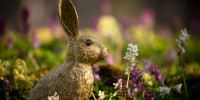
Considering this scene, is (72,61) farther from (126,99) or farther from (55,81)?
(126,99)

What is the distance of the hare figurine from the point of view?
5.42ft

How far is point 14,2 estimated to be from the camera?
32.5ft

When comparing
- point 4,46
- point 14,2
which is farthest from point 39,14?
point 4,46

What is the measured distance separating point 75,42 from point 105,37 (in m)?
4.49

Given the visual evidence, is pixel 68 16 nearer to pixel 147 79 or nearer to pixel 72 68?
pixel 72 68

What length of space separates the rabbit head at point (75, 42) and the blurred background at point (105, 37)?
0.34 m

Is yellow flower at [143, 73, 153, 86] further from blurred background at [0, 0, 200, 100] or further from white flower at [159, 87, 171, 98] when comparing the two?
white flower at [159, 87, 171, 98]

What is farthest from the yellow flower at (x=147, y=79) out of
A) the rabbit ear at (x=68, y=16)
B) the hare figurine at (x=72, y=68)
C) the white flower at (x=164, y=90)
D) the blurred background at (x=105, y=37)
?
the rabbit ear at (x=68, y=16)

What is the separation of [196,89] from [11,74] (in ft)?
7.94

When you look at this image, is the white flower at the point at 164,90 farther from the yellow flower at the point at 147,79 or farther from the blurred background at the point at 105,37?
the yellow flower at the point at 147,79

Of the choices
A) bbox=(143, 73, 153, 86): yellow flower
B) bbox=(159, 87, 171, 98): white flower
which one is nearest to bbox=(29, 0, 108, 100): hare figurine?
bbox=(159, 87, 171, 98): white flower

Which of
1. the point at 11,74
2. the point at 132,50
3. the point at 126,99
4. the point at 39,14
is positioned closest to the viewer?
the point at 132,50

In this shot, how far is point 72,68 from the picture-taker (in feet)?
5.60

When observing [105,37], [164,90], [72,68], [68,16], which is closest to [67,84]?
[72,68]
